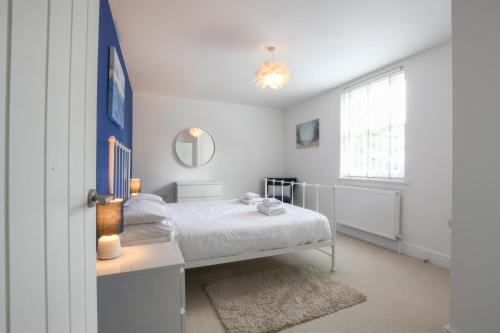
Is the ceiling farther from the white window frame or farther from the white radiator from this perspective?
the white radiator

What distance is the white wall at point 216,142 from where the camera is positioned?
4.32 meters

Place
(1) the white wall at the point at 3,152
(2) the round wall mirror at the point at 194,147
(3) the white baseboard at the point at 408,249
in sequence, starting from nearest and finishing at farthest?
(1) the white wall at the point at 3,152, (3) the white baseboard at the point at 408,249, (2) the round wall mirror at the point at 194,147

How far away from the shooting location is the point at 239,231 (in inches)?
81.6

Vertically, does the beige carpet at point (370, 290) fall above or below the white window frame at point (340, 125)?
below

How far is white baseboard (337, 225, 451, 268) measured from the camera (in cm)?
261

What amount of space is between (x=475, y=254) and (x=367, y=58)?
2421mm

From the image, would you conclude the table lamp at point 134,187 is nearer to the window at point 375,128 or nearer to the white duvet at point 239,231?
the white duvet at point 239,231

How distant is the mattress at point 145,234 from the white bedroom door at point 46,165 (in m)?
0.95

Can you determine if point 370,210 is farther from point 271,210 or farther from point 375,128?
point 271,210

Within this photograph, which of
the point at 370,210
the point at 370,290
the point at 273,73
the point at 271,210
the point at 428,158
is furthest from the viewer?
the point at 370,210

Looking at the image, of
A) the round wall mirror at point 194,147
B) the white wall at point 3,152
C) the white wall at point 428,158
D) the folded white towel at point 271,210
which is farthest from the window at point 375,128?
the white wall at point 3,152

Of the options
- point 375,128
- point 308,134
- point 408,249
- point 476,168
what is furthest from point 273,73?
point 408,249

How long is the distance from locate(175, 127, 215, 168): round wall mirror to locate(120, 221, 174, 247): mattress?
9.49ft

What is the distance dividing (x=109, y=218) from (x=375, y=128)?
11.2ft
